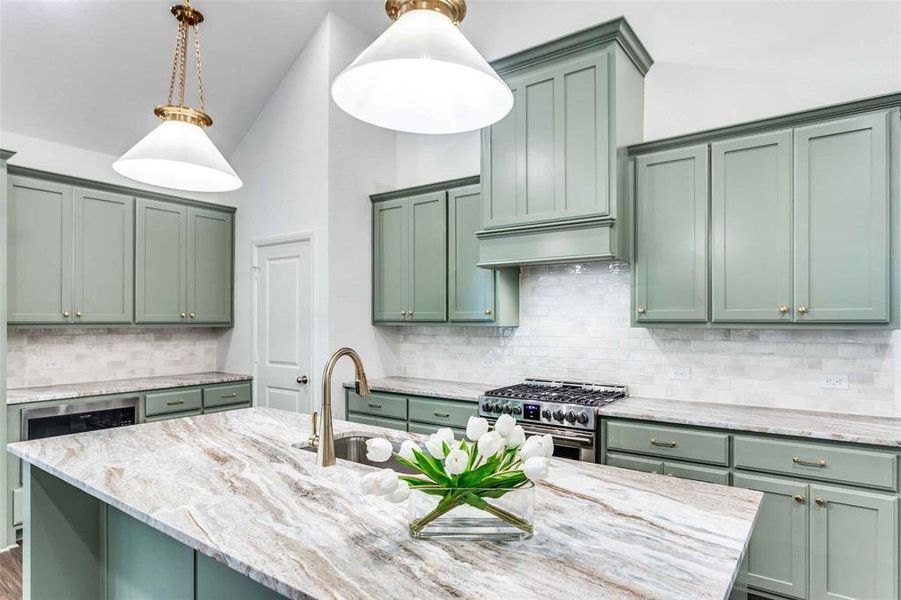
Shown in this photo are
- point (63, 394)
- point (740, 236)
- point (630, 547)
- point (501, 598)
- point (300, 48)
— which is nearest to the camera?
point (501, 598)

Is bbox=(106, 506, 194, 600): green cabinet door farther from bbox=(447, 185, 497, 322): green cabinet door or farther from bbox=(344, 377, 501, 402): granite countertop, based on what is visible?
bbox=(447, 185, 497, 322): green cabinet door

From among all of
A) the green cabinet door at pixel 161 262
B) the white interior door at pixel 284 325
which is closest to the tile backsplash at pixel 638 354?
the white interior door at pixel 284 325

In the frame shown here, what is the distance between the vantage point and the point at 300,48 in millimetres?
4723

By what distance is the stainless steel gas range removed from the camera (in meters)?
3.21

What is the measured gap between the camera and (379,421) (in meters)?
4.30

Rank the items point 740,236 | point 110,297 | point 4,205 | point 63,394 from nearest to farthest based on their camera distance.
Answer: point 740,236 < point 4,205 < point 63,394 < point 110,297

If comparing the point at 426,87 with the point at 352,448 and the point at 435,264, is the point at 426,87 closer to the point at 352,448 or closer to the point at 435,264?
the point at 352,448

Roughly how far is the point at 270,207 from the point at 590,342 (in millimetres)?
3039

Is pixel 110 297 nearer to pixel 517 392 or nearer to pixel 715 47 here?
pixel 517 392

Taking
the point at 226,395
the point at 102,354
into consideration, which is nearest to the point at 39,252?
the point at 102,354

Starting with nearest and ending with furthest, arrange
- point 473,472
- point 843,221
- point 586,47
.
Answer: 1. point 473,472
2. point 843,221
3. point 586,47

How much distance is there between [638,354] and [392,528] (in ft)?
9.10

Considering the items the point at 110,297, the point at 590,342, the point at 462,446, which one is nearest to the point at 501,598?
the point at 462,446

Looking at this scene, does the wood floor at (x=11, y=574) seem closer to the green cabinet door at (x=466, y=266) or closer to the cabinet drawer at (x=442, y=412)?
the cabinet drawer at (x=442, y=412)
